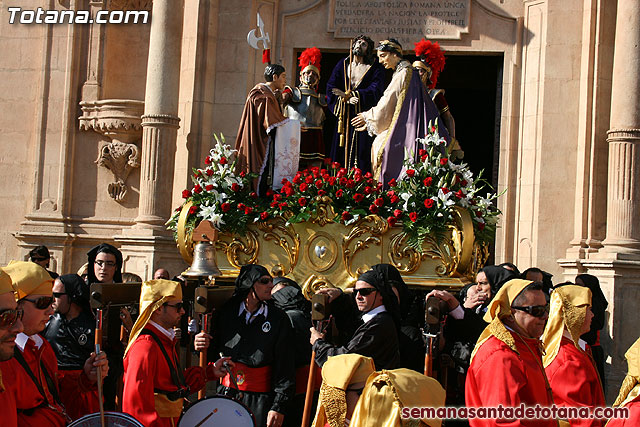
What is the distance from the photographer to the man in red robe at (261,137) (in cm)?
1088

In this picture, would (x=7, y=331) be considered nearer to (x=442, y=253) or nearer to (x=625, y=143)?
(x=442, y=253)

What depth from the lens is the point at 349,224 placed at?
10.2 meters

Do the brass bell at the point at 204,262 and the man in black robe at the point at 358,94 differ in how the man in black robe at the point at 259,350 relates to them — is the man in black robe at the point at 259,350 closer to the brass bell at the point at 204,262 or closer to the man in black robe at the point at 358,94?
the brass bell at the point at 204,262

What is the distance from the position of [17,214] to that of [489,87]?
9379 millimetres

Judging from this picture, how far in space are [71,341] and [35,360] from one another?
1.76m

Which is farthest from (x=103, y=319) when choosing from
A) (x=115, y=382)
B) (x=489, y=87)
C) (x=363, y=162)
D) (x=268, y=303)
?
(x=489, y=87)

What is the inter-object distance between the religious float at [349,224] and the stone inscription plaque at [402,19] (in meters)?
4.07

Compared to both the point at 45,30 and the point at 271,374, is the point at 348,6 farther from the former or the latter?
the point at 271,374

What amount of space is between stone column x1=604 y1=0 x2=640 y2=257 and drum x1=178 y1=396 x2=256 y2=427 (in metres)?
7.28

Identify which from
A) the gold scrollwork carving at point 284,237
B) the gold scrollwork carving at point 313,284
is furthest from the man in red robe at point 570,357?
the gold scrollwork carving at point 284,237

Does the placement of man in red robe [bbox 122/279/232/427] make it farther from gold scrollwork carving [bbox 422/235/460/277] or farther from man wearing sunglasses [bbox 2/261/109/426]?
gold scrollwork carving [bbox 422/235/460/277]

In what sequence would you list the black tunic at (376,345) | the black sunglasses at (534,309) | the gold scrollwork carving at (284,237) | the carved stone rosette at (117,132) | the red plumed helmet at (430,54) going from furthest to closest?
1. the carved stone rosette at (117,132)
2. the red plumed helmet at (430,54)
3. the gold scrollwork carving at (284,237)
4. the black tunic at (376,345)
5. the black sunglasses at (534,309)

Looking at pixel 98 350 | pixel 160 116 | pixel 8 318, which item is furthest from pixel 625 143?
pixel 8 318

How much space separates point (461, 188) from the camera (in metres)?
10.1
